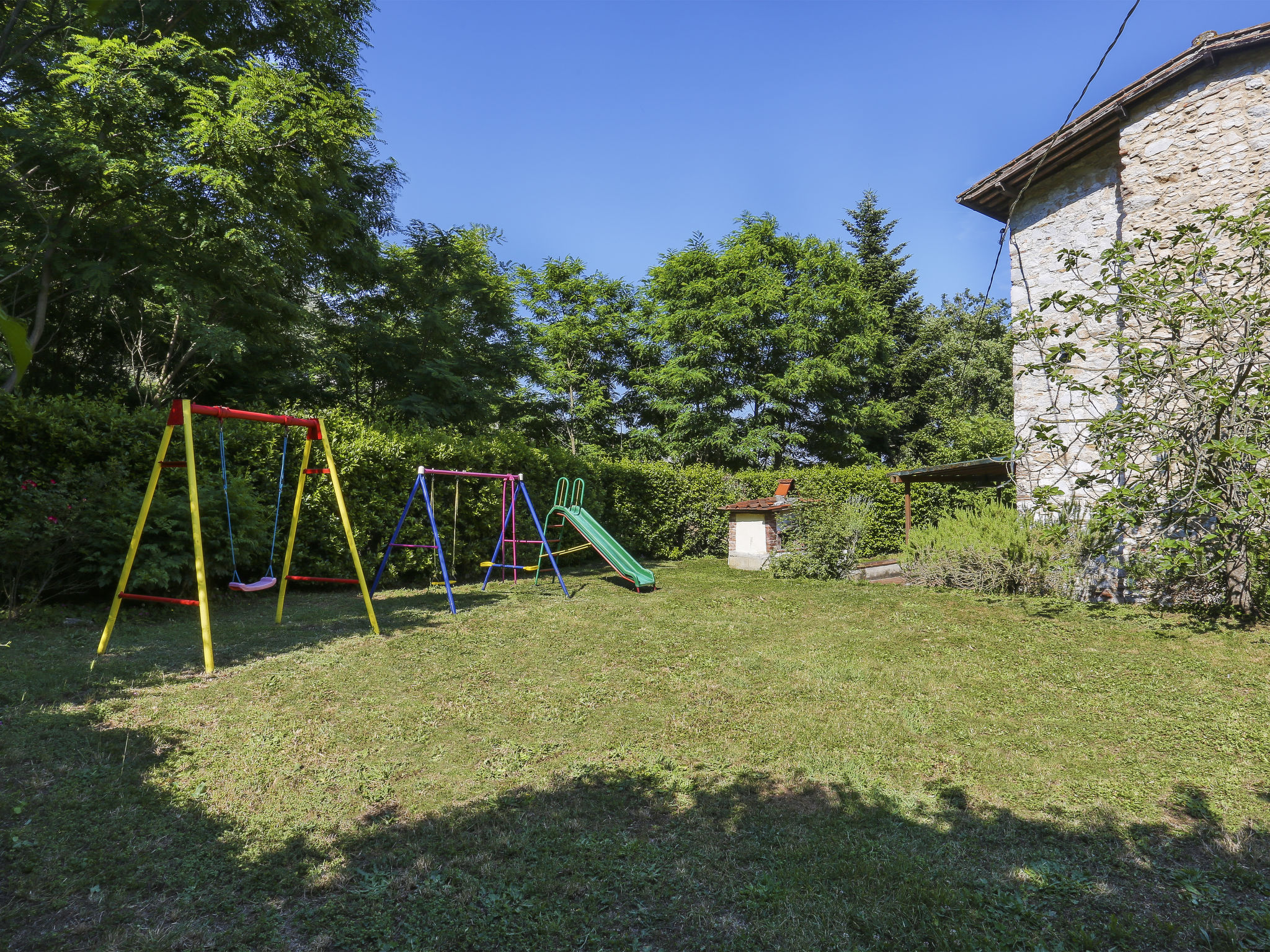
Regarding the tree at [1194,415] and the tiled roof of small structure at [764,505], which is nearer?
the tree at [1194,415]

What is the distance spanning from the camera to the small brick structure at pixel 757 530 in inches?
554

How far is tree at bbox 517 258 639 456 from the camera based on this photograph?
2706 centimetres

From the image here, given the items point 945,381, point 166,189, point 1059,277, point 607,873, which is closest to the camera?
point 607,873

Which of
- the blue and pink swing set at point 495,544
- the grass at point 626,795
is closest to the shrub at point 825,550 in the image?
the blue and pink swing set at point 495,544

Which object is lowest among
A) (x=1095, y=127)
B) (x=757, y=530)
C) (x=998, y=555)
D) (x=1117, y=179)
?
(x=998, y=555)

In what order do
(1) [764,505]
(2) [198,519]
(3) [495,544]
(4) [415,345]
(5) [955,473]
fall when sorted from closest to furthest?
(2) [198,519], (3) [495,544], (5) [955,473], (1) [764,505], (4) [415,345]

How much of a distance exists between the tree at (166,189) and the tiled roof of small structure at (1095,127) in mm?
10405

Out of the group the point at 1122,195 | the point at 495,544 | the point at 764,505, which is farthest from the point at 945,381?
the point at 495,544

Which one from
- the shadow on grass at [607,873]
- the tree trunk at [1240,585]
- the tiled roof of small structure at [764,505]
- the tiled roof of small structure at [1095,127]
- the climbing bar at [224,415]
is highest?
the tiled roof of small structure at [1095,127]

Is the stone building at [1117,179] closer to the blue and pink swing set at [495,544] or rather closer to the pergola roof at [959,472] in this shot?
the pergola roof at [959,472]

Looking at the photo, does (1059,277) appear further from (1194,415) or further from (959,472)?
(1194,415)

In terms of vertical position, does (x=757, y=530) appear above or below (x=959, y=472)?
below

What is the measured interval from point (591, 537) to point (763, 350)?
16.7 metres

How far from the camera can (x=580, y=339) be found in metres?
27.4
